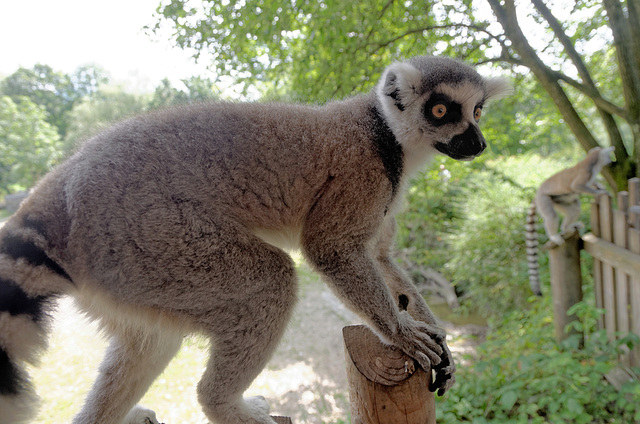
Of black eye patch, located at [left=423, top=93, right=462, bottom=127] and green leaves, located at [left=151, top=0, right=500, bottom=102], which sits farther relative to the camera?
green leaves, located at [left=151, top=0, right=500, bottom=102]

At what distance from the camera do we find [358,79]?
15.9ft

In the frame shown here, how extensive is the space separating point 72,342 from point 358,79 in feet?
15.0

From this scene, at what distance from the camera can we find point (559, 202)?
643 centimetres

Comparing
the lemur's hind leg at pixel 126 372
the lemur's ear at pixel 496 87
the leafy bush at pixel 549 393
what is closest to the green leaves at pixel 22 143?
the lemur's hind leg at pixel 126 372

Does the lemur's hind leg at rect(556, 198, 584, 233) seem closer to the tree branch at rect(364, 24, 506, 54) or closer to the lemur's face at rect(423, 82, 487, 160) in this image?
the tree branch at rect(364, 24, 506, 54)

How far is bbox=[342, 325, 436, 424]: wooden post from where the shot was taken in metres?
1.58

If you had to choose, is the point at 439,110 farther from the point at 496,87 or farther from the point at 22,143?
the point at 22,143

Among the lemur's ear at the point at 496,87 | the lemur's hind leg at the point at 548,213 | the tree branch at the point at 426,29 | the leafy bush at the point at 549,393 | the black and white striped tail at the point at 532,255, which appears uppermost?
the tree branch at the point at 426,29

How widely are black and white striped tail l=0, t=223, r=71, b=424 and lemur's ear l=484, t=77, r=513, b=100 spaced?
7.76 feet

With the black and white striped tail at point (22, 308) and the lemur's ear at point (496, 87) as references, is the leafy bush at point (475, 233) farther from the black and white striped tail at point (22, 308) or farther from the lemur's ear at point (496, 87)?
the black and white striped tail at point (22, 308)

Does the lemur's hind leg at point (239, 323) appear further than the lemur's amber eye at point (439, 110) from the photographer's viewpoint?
No

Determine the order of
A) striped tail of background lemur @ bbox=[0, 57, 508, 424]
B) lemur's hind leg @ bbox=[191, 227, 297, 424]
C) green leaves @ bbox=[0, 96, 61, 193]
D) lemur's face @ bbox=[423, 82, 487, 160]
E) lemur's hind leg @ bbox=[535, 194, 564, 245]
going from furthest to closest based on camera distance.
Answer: lemur's hind leg @ bbox=[535, 194, 564, 245] < green leaves @ bbox=[0, 96, 61, 193] < lemur's face @ bbox=[423, 82, 487, 160] < lemur's hind leg @ bbox=[191, 227, 297, 424] < striped tail of background lemur @ bbox=[0, 57, 508, 424]

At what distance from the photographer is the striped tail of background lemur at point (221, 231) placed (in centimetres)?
150

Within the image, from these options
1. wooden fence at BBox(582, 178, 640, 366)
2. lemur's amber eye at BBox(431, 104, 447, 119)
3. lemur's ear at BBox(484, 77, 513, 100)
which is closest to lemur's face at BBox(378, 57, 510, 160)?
lemur's amber eye at BBox(431, 104, 447, 119)
